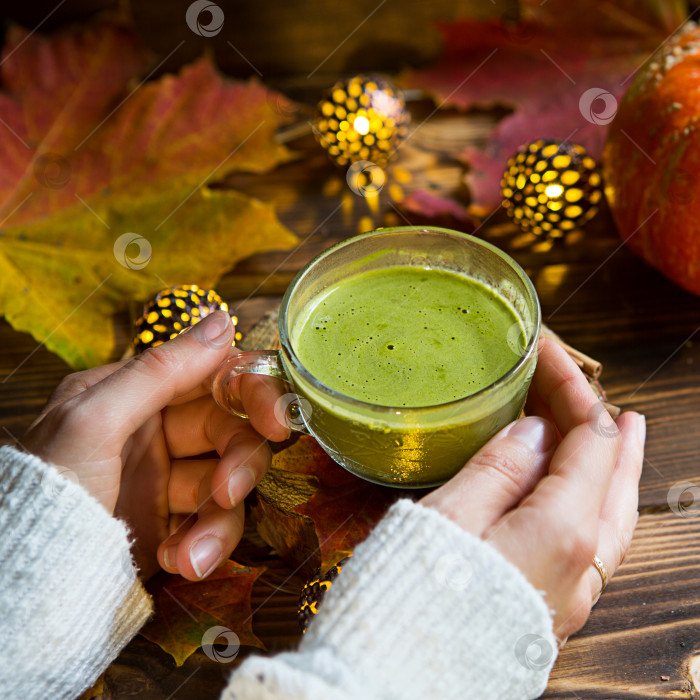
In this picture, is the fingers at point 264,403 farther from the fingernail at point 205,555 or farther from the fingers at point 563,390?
the fingers at point 563,390

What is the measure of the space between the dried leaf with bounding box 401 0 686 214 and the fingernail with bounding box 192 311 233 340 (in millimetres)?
818

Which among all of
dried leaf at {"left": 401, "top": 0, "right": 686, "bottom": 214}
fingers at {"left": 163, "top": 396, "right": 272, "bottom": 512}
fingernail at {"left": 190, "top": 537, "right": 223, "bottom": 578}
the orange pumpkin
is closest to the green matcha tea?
fingers at {"left": 163, "top": 396, "right": 272, "bottom": 512}

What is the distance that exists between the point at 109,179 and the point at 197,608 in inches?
31.5

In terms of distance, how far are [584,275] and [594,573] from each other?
59cm

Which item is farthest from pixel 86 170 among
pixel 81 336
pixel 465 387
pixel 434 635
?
pixel 434 635

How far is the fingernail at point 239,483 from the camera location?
2.95ft

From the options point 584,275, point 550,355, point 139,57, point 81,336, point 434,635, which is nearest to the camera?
point 434,635

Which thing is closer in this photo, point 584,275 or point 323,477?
point 323,477

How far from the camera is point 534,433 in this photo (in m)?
0.83

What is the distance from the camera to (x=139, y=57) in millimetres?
1524

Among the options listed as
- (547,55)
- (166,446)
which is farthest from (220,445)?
(547,55)

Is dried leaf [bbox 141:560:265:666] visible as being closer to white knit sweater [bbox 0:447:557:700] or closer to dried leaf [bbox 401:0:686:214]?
white knit sweater [bbox 0:447:557:700]

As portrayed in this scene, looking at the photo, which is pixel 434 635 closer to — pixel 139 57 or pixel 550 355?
pixel 550 355

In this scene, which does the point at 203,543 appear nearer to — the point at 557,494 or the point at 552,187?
A: the point at 557,494
